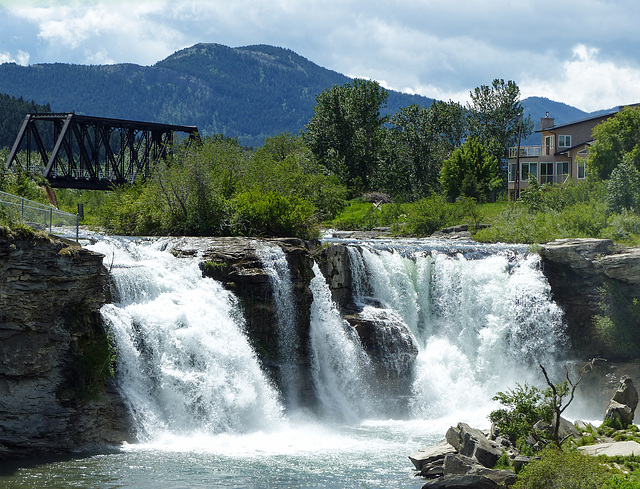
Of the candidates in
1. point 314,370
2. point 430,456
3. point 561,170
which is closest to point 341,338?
point 314,370

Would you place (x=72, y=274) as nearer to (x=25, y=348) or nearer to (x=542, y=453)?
(x=25, y=348)

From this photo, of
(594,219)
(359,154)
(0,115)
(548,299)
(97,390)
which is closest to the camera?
(97,390)

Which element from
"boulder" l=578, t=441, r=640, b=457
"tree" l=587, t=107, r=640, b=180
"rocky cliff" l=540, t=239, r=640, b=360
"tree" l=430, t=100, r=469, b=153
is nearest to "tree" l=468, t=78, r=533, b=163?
"tree" l=430, t=100, r=469, b=153

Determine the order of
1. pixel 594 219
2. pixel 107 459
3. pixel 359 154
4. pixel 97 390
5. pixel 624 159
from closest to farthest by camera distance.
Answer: pixel 107 459 < pixel 97 390 < pixel 594 219 < pixel 624 159 < pixel 359 154

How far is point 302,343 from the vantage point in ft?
108

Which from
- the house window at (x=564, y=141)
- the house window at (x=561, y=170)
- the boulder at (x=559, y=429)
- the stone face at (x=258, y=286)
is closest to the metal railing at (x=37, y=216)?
the stone face at (x=258, y=286)

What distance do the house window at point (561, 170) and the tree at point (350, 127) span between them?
19.9 meters

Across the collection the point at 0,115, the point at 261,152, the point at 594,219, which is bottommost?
the point at 594,219

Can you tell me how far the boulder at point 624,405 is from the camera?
26.0 m

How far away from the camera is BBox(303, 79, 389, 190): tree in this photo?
8750 cm

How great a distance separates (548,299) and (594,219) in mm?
13032

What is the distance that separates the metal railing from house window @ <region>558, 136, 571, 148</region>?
2401 inches

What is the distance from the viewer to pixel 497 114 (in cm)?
Result: 9431

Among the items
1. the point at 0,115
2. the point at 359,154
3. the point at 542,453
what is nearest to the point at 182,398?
the point at 542,453
